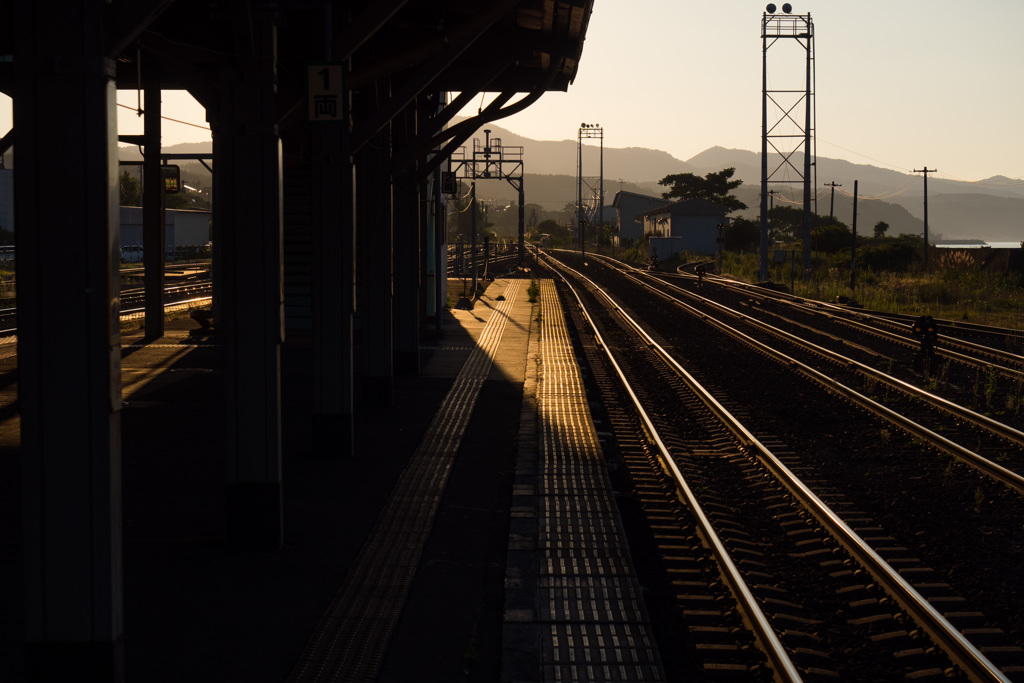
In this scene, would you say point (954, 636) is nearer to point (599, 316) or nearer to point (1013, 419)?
point (1013, 419)

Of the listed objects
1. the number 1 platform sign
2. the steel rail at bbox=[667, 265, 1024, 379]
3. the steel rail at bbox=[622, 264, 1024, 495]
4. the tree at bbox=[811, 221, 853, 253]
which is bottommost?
the steel rail at bbox=[622, 264, 1024, 495]

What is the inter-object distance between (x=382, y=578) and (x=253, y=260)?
229cm

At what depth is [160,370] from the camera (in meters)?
16.7

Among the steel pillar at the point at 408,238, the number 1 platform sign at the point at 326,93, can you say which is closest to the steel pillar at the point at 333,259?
the number 1 platform sign at the point at 326,93

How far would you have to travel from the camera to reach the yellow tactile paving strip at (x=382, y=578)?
5191 millimetres

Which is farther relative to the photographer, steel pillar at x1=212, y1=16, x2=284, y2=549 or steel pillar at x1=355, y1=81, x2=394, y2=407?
steel pillar at x1=355, y1=81, x2=394, y2=407

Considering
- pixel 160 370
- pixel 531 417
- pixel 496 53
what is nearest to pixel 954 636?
pixel 531 417

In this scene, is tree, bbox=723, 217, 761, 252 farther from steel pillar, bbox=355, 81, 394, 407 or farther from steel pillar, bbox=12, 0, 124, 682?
steel pillar, bbox=12, 0, 124, 682

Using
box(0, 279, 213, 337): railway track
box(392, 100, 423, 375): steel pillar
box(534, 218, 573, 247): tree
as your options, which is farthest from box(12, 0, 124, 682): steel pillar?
box(534, 218, 573, 247): tree

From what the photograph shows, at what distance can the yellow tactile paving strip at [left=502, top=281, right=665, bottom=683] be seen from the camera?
5250 millimetres

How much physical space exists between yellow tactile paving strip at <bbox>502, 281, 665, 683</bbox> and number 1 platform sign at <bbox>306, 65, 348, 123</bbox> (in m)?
3.45

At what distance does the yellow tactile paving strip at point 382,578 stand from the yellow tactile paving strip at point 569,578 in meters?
0.67

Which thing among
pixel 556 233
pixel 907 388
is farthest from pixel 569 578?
pixel 556 233

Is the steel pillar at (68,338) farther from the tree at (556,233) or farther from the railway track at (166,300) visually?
the tree at (556,233)
